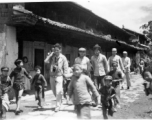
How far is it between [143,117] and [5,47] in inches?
178

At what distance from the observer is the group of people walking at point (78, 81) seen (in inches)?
136

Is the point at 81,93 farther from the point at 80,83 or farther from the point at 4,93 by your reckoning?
the point at 4,93

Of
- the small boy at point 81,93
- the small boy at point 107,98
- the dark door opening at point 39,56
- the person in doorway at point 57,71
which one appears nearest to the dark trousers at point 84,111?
the small boy at point 81,93

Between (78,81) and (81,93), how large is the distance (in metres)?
0.22

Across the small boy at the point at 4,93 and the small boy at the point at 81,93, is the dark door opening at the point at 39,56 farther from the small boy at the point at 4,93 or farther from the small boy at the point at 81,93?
the small boy at the point at 81,93

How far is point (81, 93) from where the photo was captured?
3.42 m

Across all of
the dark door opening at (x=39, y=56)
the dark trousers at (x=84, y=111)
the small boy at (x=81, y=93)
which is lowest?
the dark trousers at (x=84, y=111)

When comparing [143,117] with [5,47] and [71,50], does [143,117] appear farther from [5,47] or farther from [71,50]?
[71,50]

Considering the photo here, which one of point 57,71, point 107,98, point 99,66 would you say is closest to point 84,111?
point 107,98

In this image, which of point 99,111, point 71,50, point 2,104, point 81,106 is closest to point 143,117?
point 99,111

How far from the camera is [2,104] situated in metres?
4.08

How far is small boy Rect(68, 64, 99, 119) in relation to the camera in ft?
11.0

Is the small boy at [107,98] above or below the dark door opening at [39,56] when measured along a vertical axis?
below

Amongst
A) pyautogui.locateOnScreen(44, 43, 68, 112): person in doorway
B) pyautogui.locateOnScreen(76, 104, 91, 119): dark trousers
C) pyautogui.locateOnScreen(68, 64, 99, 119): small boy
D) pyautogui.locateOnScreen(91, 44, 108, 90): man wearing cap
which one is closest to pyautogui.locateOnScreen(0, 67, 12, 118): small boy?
pyautogui.locateOnScreen(44, 43, 68, 112): person in doorway
